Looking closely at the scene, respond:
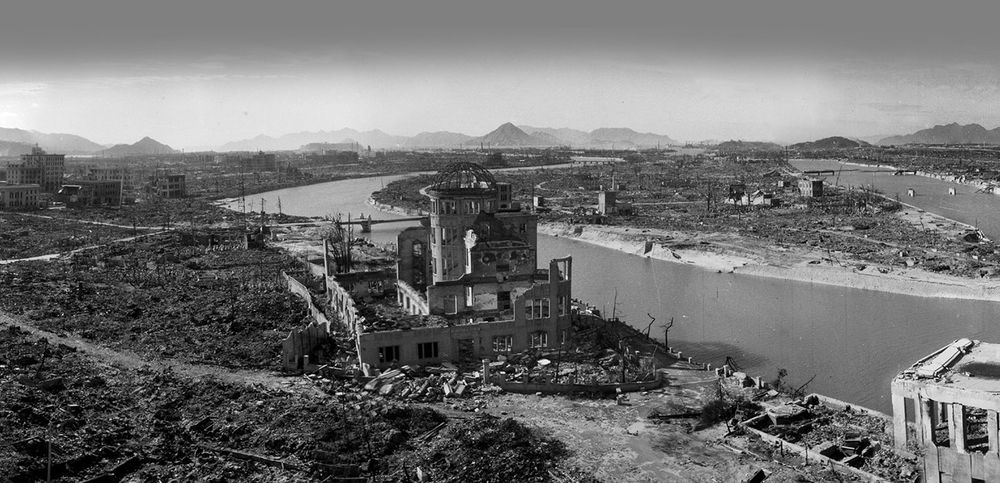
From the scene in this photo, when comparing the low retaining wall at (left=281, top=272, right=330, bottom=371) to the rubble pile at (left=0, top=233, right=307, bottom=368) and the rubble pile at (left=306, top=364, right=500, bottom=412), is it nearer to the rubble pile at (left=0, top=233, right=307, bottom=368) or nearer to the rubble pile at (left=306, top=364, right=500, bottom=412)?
the rubble pile at (left=0, top=233, right=307, bottom=368)

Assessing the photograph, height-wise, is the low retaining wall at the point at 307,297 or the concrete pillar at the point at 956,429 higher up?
the low retaining wall at the point at 307,297

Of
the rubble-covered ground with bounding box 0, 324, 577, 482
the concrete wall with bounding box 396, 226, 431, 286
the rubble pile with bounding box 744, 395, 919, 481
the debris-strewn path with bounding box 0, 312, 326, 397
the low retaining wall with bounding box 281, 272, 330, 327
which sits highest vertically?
the concrete wall with bounding box 396, 226, 431, 286

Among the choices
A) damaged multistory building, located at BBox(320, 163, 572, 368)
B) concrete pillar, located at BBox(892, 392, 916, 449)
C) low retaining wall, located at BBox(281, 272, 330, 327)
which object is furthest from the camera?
low retaining wall, located at BBox(281, 272, 330, 327)

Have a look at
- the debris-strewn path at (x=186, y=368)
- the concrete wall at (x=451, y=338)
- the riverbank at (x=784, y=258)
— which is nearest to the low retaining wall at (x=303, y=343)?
the debris-strewn path at (x=186, y=368)

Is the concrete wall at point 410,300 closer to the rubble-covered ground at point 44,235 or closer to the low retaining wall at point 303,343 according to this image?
the low retaining wall at point 303,343

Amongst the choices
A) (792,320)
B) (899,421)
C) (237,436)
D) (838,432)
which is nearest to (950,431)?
(899,421)

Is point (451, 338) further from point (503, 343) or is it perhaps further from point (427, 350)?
point (503, 343)

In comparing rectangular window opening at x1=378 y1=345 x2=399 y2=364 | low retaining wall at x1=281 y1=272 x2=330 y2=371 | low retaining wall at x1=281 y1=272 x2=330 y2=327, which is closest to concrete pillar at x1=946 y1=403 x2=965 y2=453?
rectangular window opening at x1=378 y1=345 x2=399 y2=364
